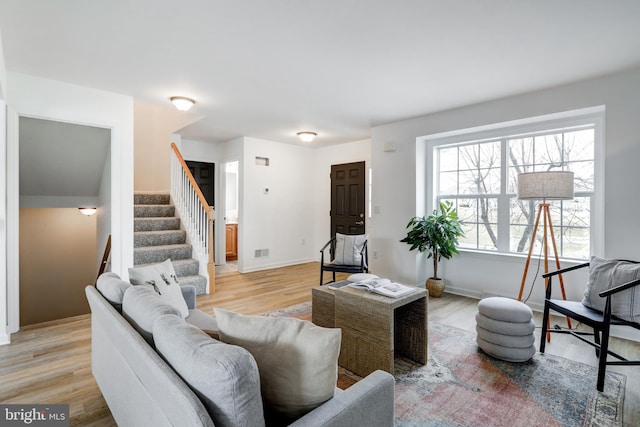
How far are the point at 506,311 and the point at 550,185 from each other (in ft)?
4.13

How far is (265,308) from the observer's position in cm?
379

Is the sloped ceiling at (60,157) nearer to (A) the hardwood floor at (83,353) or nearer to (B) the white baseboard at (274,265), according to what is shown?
(A) the hardwood floor at (83,353)

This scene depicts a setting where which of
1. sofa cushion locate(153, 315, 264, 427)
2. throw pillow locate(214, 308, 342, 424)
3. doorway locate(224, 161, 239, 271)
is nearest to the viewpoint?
sofa cushion locate(153, 315, 264, 427)

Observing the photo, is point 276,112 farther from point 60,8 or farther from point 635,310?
point 635,310

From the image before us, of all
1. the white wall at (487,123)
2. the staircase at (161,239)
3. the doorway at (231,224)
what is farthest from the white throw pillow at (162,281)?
the doorway at (231,224)

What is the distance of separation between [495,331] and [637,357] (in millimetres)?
1222

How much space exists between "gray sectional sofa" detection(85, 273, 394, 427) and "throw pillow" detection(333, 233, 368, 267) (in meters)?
2.92

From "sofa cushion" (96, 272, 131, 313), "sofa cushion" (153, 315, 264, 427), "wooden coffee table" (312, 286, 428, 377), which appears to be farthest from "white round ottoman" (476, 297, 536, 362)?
"sofa cushion" (96, 272, 131, 313)

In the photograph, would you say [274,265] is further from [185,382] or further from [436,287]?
[185,382]

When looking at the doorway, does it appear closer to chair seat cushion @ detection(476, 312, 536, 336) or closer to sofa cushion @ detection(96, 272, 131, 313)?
sofa cushion @ detection(96, 272, 131, 313)

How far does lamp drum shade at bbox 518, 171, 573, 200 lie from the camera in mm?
2887

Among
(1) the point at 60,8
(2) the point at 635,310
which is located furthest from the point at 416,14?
(2) the point at 635,310

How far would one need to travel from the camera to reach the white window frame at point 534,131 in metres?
3.40

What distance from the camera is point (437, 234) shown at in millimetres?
4141
